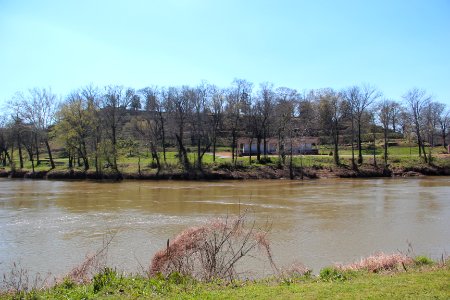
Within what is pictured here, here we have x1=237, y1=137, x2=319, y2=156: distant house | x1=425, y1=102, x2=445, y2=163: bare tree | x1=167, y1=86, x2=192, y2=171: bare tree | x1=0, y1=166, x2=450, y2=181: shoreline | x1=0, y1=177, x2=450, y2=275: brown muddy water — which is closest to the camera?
x1=0, y1=177, x2=450, y2=275: brown muddy water

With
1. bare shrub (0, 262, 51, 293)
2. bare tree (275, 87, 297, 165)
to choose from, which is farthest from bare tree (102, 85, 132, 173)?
bare shrub (0, 262, 51, 293)

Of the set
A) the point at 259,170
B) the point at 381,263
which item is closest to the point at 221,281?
the point at 381,263

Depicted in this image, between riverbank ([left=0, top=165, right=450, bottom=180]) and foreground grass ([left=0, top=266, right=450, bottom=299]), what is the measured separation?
44.8m

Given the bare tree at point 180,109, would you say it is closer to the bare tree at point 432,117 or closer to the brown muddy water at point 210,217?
the brown muddy water at point 210,217

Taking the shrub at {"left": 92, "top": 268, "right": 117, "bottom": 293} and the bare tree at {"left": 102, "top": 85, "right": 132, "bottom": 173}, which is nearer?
the shrub at {"left": 92, "top": 268, "right": 117, "bottom": 293}

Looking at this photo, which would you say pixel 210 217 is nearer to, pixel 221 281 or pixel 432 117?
pixel 221 281

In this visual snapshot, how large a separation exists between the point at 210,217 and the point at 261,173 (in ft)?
107

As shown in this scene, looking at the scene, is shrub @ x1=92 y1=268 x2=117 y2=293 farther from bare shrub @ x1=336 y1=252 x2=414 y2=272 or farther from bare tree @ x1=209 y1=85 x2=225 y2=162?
bare tree @ x1=209 y1=85 x2=225 y2=162

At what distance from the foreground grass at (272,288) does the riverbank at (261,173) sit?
1766 inches

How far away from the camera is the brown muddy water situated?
611 inches

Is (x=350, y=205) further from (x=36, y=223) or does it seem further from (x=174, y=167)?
(x=174, y=167)

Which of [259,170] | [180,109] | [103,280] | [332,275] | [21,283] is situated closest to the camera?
[103,280]

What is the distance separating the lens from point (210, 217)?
941 inches

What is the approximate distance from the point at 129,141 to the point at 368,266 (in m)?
52.8
